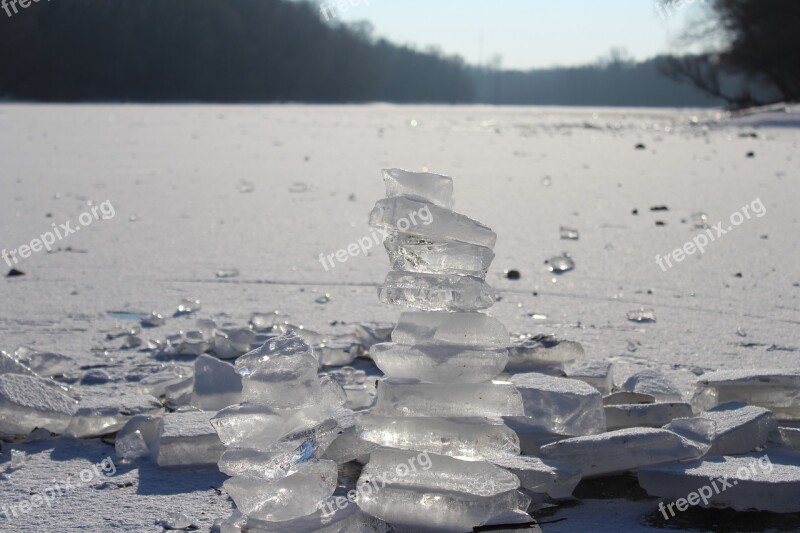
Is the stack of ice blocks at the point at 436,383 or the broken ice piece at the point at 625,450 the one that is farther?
the broken ice piece at the point at 625,450

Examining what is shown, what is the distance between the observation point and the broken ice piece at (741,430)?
1813mm

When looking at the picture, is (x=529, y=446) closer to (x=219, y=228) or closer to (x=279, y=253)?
(x=279, y=253)

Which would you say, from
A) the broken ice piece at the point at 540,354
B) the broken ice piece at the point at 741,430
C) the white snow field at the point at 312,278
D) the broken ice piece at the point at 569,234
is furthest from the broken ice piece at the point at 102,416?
the broken ice piece at the point at 569,234

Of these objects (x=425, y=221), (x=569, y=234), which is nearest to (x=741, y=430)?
(x=425, y=221)

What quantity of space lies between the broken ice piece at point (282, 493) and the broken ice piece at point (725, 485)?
24.9 inches

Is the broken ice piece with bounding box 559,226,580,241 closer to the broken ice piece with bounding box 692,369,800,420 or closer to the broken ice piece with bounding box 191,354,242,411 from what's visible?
the broken ice piece with bounding box 692,369,800,420

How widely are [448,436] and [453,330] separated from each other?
202 millimetres

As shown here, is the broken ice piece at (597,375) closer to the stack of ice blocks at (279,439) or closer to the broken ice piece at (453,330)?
the broken ice piece at (453,330)

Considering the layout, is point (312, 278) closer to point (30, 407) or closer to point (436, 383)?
point (30, 407)

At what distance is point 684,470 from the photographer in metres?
1.66

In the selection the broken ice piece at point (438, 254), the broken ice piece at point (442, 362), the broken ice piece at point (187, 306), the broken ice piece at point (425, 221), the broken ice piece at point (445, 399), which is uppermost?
the broken ice piece at point (425, 221)

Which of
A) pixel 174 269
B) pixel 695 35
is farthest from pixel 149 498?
pixel 695 35

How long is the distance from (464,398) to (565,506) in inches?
11.6

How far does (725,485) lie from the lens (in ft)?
5.32
